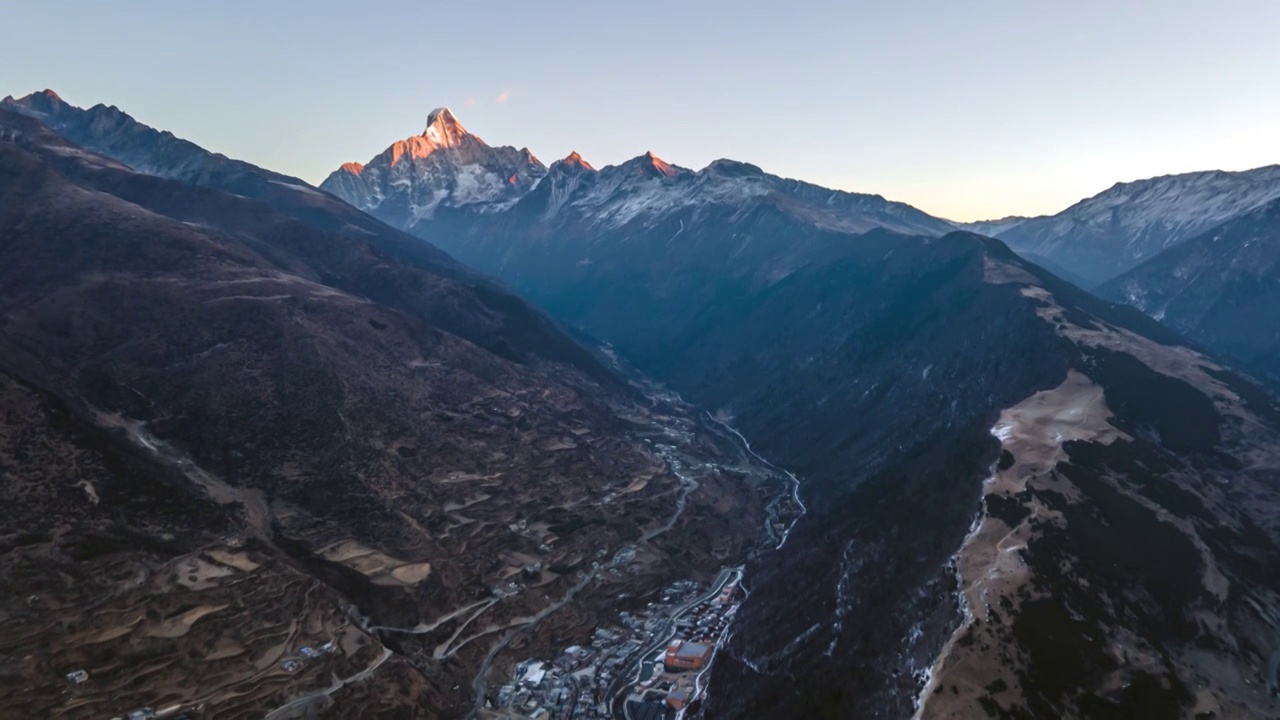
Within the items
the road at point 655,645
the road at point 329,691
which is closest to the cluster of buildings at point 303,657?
the road at point 329,691

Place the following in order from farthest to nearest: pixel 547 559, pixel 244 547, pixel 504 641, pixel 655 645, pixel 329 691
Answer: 1. pixel 547 559
2. pixel 655 645
3. pixel 504 641
4. pixel 244 547
5. pixel 329 691

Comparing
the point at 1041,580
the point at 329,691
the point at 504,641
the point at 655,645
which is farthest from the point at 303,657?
the point at 1041,580

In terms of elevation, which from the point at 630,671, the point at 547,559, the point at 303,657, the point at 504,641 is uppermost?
the point at 303,657

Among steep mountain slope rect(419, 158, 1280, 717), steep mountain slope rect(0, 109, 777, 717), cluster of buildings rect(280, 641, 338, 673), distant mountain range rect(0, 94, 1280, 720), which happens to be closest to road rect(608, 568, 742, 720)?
distant mountain range rect(0, 94, 1280, 720)

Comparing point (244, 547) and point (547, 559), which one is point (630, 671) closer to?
point (547, 559)

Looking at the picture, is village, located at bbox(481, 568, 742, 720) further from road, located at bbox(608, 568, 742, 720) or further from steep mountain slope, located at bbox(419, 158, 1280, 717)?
steep mountain slope, located at bbox(419, 158, 1280, 717)

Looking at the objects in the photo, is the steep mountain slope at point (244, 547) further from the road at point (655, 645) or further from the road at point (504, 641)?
the road at point (655, 645)

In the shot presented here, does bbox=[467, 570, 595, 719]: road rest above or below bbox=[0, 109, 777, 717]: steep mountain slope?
below

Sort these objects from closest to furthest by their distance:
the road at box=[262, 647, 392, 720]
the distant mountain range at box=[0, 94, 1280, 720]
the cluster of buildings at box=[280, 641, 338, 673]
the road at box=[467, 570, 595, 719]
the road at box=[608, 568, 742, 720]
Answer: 1. the distant mountain range at box=[0, 94, 1280, 720]
2. the road at box=[262, 647, 392, 720]
3. the cluster of buildings at box=[280, 641, 338, 673]
4. the road at box=[467, 570, 595, 719]
5. the road at box=[608, 568, 742, 720]
